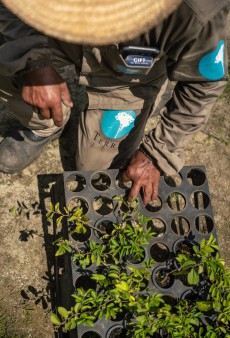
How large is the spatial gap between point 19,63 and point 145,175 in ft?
2.63

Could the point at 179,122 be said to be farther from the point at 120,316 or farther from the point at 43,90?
the point at 120,316

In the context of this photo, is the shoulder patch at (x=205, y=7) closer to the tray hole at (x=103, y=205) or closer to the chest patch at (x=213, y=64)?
the chest patch at (x=213, y=64)

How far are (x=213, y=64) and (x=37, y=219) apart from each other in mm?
1305

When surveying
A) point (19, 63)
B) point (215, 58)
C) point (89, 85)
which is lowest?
point (89, 85)

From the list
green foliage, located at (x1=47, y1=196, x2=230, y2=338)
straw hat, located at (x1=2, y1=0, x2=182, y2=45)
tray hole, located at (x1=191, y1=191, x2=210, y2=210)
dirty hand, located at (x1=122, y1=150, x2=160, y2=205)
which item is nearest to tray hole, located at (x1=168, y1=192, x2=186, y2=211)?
tray hole, located at (x1=191, y1=191, x2=210, y2=210)

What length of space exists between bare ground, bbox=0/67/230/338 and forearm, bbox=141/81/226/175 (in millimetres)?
671

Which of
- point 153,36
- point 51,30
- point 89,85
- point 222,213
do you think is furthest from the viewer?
point 222,213

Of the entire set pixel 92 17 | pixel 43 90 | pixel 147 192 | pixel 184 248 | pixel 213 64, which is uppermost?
pixel 92 17

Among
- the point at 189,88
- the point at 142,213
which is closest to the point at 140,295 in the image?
the point at 142,213

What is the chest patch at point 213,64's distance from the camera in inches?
69.4

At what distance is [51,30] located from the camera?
1075mm

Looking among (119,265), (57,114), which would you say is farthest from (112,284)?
(57,114)

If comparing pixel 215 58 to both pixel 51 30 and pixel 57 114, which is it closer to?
pixel 57 114

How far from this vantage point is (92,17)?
1.07 metres
